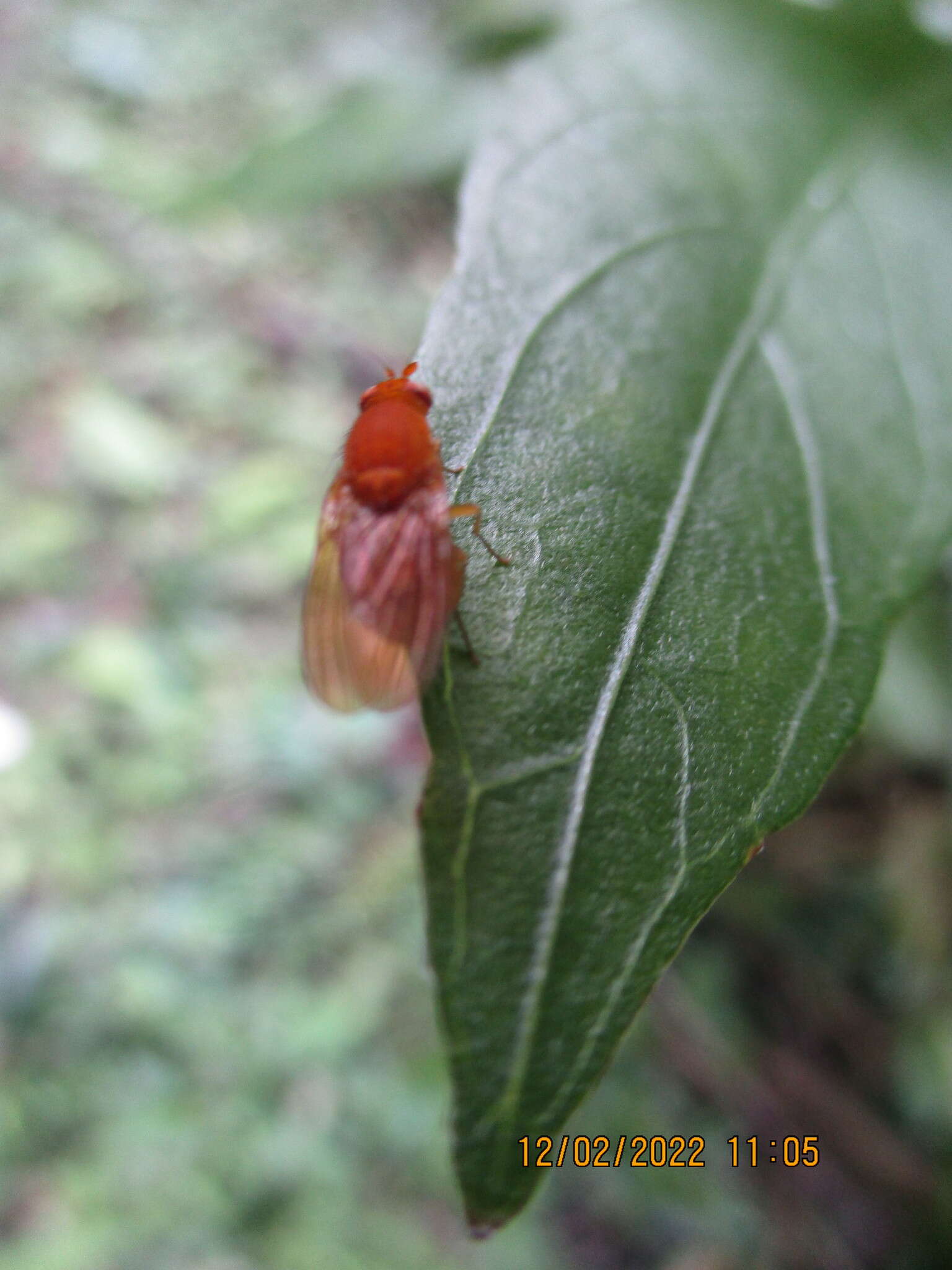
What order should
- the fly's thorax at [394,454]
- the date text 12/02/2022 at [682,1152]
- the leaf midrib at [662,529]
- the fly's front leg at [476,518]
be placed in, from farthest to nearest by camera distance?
1. the date text 12/02/2022 at [682,1152]
2. the fly's thorax at [394,454]
3. the fly's front leg at [476,518]
4. the leaf midrib at [662,529]

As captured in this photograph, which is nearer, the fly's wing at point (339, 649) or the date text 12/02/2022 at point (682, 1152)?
the fly's wing at point (339, 649)

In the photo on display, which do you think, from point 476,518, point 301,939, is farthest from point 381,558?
point 301,939

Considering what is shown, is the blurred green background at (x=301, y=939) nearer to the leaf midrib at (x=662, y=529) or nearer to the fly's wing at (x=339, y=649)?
the leaf midrib at (x=662, y=529)

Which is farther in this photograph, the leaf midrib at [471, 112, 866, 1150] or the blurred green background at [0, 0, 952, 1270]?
the blurred green background at [0, 0, 952, 1270]

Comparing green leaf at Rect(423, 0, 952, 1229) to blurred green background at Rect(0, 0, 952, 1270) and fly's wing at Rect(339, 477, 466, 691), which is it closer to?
fly's wing at Rect(339, 477, 466, 691)

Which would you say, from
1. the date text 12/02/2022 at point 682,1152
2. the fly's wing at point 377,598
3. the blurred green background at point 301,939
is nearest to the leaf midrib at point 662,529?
the fly's wing at point 377,598

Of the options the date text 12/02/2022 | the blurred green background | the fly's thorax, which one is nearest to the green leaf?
the fly's thorax

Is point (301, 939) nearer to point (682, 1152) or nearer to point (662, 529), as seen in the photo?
point (682, 1152)
